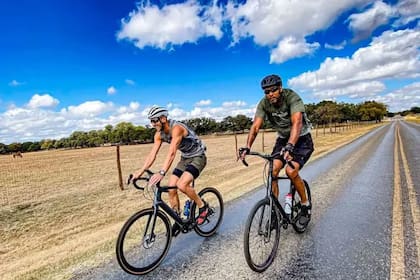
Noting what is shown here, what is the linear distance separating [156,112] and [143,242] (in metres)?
1.62

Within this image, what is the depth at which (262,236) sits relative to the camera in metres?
3.53

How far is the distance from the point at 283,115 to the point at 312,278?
2.05 meters

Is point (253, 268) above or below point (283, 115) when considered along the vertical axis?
→ below

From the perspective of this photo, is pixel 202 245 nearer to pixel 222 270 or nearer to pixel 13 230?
pixel 222 270

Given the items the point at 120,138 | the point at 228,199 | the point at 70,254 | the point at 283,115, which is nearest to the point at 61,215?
the point at 70,254

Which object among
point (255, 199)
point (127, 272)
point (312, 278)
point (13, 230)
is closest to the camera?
point (312, 278)

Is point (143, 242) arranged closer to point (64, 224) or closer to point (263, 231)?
point (263, 231)

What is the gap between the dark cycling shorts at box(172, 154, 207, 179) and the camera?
4.20 metres

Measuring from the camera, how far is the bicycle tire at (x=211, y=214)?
448cm

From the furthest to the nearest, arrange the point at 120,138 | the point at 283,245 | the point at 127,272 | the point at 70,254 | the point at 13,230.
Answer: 1. the point at 120,138
2. the point at 13,230
3. the point at 70,254
4. the point at 283,245
5. the point at 127,272

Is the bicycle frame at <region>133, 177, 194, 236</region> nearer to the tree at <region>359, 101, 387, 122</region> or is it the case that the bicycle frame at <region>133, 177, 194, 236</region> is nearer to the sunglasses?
the sunglasses

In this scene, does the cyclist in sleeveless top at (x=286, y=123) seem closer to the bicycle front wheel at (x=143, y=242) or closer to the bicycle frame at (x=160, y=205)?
the bicycle frame at (x=160, y=205)

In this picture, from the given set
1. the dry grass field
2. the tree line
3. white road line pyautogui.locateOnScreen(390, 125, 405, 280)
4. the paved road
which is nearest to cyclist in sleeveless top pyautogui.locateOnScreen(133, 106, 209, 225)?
the paved road

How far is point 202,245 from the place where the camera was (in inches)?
164
